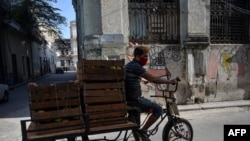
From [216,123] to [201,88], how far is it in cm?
257

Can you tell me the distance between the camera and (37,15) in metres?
24.6

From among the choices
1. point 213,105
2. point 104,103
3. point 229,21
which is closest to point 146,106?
point 104,103

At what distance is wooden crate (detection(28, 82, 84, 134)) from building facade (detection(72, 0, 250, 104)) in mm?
4994

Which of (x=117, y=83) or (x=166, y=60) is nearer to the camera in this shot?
(x=117, y=83)

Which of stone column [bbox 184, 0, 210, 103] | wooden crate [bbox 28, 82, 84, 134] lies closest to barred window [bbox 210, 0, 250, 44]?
stone column [bbox 184, 0, 210, 103]

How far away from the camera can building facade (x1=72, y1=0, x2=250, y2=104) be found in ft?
28.0

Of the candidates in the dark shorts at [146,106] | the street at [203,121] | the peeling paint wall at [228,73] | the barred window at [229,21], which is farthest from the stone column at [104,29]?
the dark shorts at [146,106]

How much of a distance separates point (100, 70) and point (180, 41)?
5.97 metres

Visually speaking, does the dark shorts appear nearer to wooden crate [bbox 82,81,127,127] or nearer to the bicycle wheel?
the bicycle wheel

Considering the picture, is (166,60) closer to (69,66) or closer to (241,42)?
(241,42)

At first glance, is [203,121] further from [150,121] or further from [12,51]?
[12,51]

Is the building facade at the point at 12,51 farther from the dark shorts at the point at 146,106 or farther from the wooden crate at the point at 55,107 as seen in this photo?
the wooden crate at the point at 55,107

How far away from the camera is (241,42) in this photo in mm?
10000

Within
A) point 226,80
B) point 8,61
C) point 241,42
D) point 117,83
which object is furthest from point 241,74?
point 8,61
